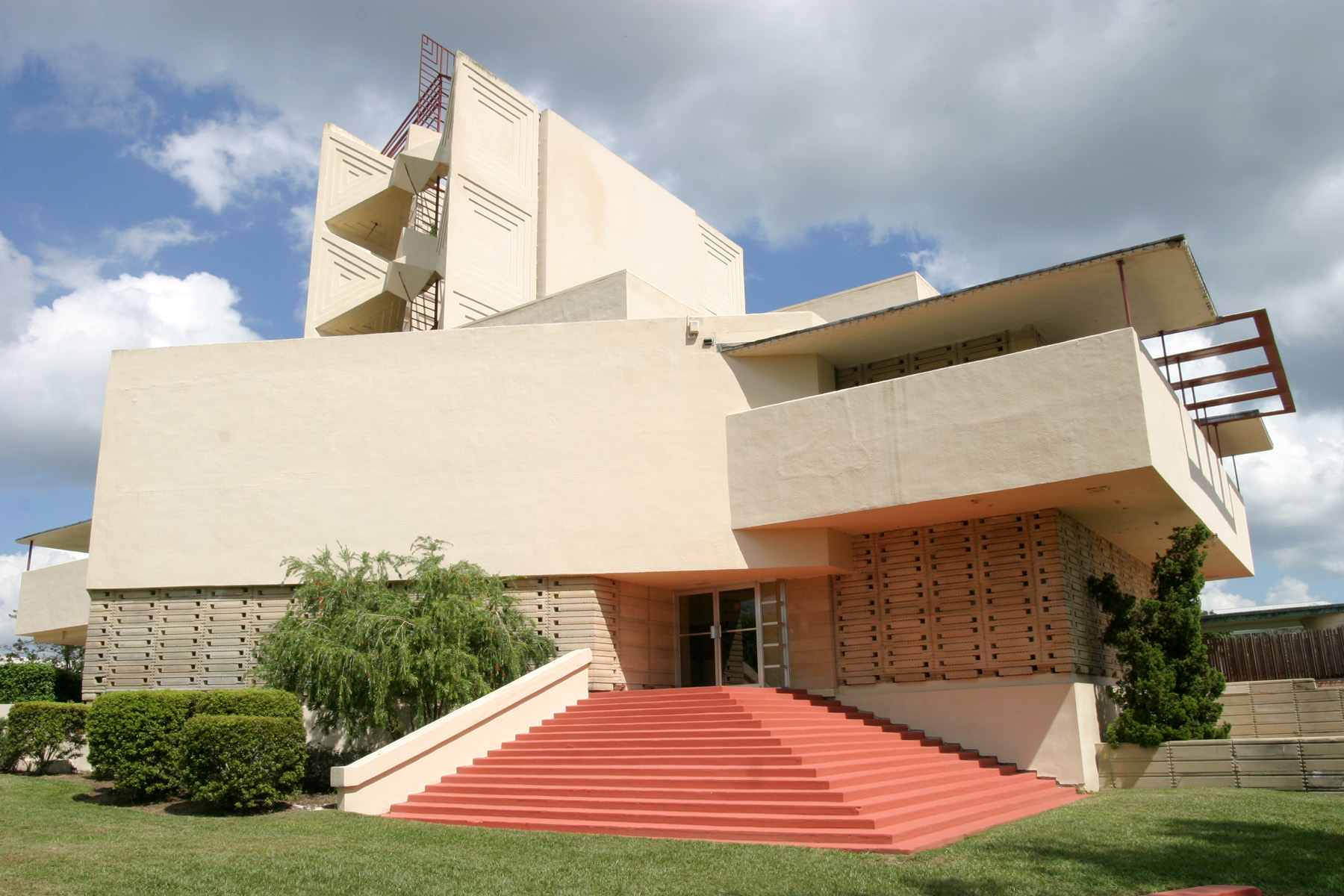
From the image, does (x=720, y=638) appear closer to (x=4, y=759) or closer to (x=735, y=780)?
A: (x=735, y=780)

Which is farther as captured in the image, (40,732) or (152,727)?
(40,732)

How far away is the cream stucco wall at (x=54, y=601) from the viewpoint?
25484 mm

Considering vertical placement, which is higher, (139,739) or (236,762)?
(139,739)

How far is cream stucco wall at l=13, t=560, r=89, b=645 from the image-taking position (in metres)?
25.5

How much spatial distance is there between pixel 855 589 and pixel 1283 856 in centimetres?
909

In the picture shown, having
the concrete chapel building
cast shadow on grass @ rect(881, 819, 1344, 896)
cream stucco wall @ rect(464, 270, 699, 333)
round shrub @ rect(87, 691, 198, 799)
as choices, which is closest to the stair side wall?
the concrete chapel building

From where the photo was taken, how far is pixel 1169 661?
50.5 ft

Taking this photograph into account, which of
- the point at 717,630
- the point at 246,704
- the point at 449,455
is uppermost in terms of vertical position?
the point at 449,455

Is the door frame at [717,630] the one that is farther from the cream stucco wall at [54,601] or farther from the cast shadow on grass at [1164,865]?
the cream stucco wall at [54,601]

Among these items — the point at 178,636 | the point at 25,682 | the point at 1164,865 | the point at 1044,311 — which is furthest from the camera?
the point at 25,682

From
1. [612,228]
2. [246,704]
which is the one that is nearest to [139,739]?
[246,704]

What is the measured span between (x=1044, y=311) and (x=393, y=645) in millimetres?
11732

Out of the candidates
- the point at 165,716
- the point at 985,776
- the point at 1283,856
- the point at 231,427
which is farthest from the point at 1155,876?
the point at 231,427

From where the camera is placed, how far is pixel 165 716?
515 inches
